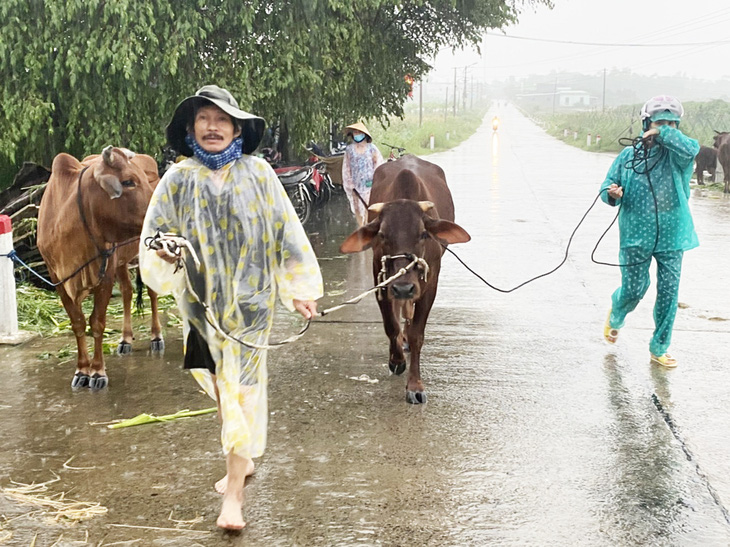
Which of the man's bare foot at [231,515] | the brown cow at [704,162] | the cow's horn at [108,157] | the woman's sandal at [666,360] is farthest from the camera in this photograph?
the brown cow at [704,162]

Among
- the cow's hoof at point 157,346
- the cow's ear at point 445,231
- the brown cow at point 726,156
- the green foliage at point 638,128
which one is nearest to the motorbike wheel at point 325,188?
the brown cow at point 726,156

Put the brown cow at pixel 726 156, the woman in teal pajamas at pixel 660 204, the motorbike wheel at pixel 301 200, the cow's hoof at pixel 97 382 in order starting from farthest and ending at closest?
1. the brown cow at pixel 726 156
2. the motorbike wheel at pixel 301 200
3. the woman in teal pajamas at pixel 660 204
4. the cow's hoof at pixel 97 382

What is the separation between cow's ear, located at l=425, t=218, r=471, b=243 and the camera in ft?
16.5

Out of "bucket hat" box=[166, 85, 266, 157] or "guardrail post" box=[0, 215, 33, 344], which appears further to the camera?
"guardrail post" box=[0, 215, 33, 344]

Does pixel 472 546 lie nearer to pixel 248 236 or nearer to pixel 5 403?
pixel 248 236

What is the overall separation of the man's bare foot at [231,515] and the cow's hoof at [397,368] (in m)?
2.27

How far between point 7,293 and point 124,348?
1.04 meters

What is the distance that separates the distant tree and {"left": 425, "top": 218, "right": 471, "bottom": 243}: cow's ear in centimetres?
481

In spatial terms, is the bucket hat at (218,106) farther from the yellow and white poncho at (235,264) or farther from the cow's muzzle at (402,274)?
the cow's muzzle at (402,274)

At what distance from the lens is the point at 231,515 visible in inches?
139

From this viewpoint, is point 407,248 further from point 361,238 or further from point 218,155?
point 218,155

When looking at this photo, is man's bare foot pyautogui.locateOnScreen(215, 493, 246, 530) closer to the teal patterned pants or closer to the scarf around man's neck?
the scarf around man's neck

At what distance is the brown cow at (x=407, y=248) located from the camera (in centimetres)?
492

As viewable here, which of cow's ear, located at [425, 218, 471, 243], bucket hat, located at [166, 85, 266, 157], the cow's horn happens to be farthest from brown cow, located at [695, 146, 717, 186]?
bucket hat, located at [166, 85, 266, 157]
